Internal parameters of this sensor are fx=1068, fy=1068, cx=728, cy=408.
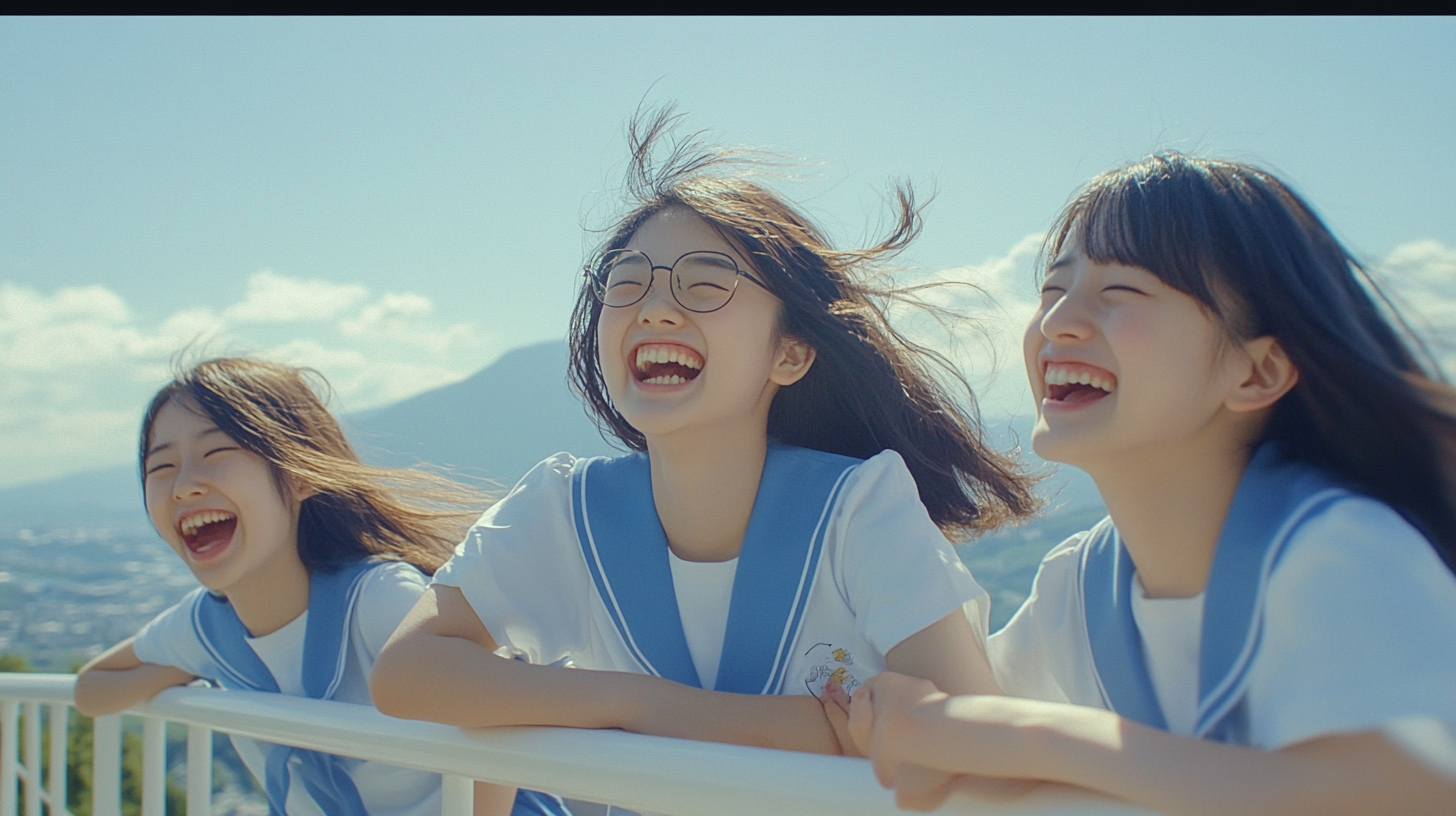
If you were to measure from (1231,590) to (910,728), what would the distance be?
39 centimetres

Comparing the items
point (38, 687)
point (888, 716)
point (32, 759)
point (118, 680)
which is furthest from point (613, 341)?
point (32, 759)

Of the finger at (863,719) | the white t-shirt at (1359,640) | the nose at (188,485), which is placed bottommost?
the nose at (188,485)

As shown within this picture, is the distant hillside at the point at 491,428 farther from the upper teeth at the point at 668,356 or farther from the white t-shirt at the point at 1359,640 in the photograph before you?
the white t-shirt at the point at 1359,640

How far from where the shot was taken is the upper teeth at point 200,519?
2.32 meters

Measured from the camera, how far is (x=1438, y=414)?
1.14 meters

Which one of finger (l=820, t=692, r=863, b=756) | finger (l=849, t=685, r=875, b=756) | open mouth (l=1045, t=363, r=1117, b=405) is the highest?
open mouth (l=1045, t=363, r=1117, b=405)

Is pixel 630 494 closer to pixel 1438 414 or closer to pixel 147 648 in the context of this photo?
pixel 1438 414

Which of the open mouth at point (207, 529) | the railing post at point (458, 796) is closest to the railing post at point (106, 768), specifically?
the open mouth at point (207, 529)

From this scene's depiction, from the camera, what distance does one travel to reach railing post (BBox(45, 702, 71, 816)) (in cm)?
233

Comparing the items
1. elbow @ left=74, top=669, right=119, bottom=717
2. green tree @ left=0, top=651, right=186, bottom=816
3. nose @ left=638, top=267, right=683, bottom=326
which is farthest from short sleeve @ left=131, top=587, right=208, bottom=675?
green tree @ left=0, top=651, right=186, bottom=816

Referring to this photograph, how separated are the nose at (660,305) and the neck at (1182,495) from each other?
2.34ft

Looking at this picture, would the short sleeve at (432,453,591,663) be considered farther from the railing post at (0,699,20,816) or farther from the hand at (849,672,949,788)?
the railing post at (0,699,20,816)

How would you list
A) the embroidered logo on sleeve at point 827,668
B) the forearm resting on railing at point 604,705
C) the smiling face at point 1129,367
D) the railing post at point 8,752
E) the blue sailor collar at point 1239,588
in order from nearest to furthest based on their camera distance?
1. the blue sailor collar at point 1239,588
2. the smiling face at point 1129,367
3. the forearm resting on railing at point 604,705
4. the embroidered logo on sleeve at point 827,668
5. the railing post at point 8,752

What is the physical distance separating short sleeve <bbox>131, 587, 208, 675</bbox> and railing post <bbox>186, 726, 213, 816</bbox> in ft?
1.83
